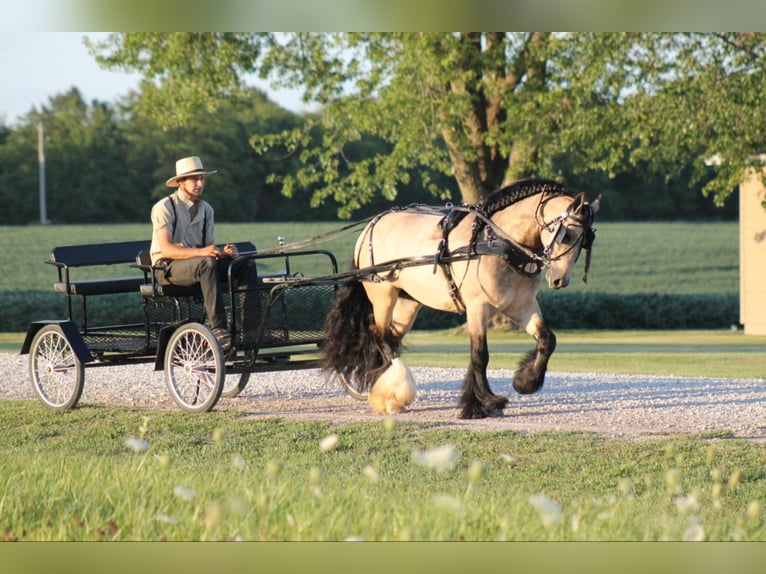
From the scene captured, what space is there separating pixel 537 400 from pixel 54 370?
4.05m

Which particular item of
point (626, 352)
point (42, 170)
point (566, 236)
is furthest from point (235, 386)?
point (42, 170)

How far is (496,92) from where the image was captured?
64.1ft

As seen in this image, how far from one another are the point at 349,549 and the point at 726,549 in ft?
4.03

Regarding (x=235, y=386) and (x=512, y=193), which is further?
(x=235, y=386)

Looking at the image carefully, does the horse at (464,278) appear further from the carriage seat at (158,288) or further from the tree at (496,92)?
the tree at (496,92)

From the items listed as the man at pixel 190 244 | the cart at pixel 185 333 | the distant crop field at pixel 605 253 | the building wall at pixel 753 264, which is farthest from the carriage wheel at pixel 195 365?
the distant crop field at pixel 605 253

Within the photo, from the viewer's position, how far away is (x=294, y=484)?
5898 millimetres

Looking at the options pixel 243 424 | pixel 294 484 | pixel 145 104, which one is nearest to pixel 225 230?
pixel 145 104

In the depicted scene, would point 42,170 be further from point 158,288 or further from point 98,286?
point 158,288

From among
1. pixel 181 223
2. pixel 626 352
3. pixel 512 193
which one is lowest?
pixel 626 352

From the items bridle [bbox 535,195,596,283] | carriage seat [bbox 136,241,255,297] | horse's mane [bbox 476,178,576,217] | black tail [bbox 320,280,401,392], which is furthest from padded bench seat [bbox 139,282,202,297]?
bridle [bbox 535,195,596,283]

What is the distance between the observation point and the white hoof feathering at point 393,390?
8758 millimetres

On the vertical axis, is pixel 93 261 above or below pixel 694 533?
above
